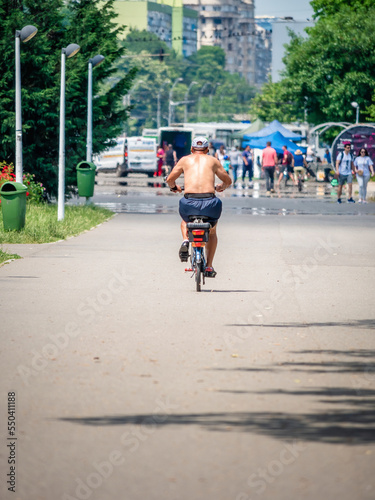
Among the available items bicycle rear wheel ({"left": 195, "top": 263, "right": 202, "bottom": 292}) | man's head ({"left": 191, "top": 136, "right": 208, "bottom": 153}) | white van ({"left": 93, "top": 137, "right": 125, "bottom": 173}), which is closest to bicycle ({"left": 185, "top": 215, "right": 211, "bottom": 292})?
bicycle rear wheel ({"left": 195, "top": 263, "right": 202, "bottom": 292})

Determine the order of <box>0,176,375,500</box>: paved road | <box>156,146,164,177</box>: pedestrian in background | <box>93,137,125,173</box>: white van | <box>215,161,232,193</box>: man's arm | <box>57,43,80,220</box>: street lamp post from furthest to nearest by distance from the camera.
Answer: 1. <box>93,137,125,173</box>: white van
2. <box>156,146,164,177</box>: pedestrian in background
3. <box>57,43,80,220</box>: street lamp post
4. <box>215,161,232,193</box>: man's arm
5. <box>0,176,375,500</box>: paved road

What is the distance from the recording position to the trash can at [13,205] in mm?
18859

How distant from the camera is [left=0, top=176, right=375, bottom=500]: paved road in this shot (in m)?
5.23

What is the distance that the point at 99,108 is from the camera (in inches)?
1214

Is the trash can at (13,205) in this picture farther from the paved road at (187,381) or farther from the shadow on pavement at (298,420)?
the shadow on pavement at (298,420)

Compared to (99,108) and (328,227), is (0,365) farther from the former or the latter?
(99,108)

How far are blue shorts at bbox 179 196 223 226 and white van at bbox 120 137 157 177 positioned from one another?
45645mm

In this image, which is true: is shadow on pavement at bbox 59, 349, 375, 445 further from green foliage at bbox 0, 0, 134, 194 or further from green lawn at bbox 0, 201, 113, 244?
green foliage at bbox 0, 0, 134, 194

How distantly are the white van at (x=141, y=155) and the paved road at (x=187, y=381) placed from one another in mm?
42923

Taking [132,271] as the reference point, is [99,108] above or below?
above

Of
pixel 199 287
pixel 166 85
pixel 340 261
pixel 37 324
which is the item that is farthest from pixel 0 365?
pixel 166 85

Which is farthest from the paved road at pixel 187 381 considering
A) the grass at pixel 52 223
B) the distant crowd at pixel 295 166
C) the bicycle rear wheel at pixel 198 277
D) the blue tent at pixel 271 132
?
the blue tent at pixel 271 132

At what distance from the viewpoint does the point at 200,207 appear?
491 inches

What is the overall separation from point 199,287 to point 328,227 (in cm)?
1230
